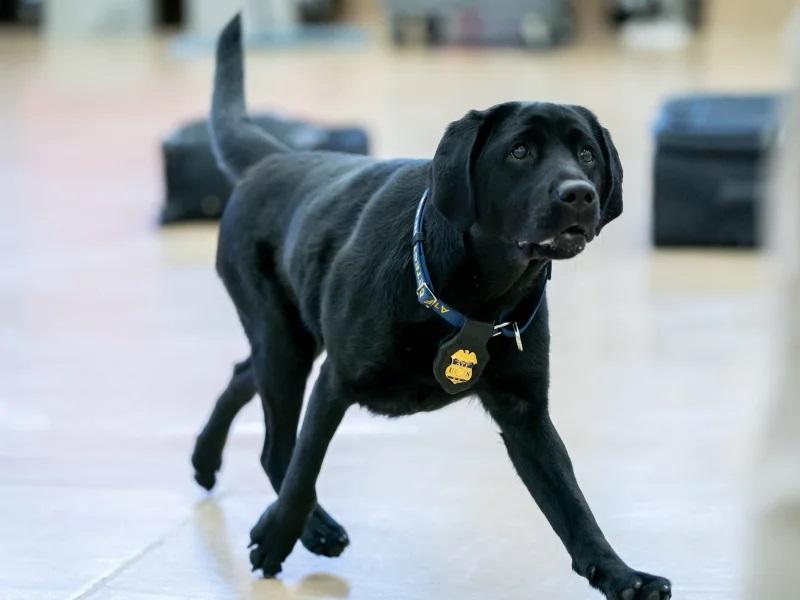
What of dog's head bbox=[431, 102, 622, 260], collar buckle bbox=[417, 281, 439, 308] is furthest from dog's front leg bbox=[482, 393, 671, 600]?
dog's head bbox=[431, 102, 622, 260]

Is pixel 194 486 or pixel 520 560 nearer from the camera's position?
pixel 520 560

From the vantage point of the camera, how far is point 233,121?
4.50 meters

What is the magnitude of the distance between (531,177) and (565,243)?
161 millimetres

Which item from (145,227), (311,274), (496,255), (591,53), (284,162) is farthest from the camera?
(591,53)

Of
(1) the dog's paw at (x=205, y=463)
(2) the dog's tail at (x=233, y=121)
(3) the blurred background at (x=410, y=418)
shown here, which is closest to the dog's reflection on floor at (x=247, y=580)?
(3) the blurred background at (x=410, y=418)

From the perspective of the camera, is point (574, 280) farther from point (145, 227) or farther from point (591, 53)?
point (591, 53)

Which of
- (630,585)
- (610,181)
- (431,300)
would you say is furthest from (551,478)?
(610,181)

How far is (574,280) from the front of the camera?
7.09 meters

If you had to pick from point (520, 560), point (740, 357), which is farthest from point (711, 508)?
point (740, 357)

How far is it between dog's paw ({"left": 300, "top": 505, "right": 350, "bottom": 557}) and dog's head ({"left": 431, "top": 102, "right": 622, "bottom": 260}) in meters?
1.04

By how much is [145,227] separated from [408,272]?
5.30m

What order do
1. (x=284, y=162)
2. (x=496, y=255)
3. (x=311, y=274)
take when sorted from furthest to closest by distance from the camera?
(x=284, y=162), (x=311, y=274), (x=496, y=255)

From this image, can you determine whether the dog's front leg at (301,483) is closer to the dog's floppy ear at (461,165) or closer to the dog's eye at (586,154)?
the dog's floppy ear at (461,165)

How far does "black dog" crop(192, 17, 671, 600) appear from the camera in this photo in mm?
3045
